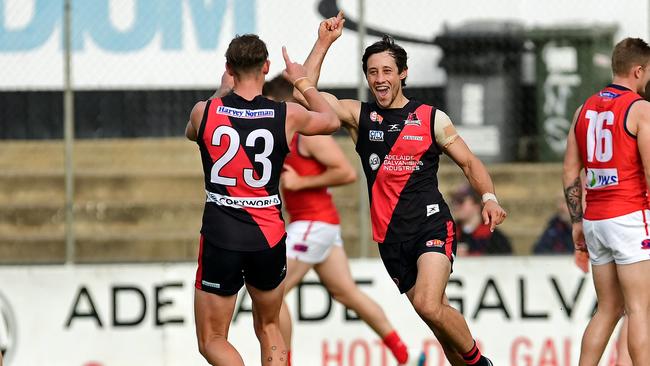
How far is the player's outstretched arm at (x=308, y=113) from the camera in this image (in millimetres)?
7137

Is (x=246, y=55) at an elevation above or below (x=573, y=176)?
above

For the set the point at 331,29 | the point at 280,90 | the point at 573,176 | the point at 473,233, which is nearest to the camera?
the point at 331,29

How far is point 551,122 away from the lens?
12.7m

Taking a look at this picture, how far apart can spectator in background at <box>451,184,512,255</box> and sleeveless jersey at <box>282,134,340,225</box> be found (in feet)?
5.75

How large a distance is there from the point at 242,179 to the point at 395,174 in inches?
42.3

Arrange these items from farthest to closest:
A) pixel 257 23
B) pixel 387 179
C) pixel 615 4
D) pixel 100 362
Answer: pixel 615 4 → pixel 257 23 → pixel 100 362 → pixel 387 179

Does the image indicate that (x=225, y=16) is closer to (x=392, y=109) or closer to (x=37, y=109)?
(x=37, y=109)

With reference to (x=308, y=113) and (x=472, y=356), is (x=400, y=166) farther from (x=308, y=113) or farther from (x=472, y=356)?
(x=472, y=356)

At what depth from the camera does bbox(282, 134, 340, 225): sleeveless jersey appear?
9453 mm

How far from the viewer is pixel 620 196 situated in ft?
25.5

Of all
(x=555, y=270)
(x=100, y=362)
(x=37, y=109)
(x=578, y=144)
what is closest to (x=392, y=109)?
(x=578, y=144)

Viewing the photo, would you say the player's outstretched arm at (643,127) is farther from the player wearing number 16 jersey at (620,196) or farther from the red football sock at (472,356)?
the red football sock at (472,356)

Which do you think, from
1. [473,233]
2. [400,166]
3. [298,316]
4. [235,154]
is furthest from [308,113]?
[473,233]

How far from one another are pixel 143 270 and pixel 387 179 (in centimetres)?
322
